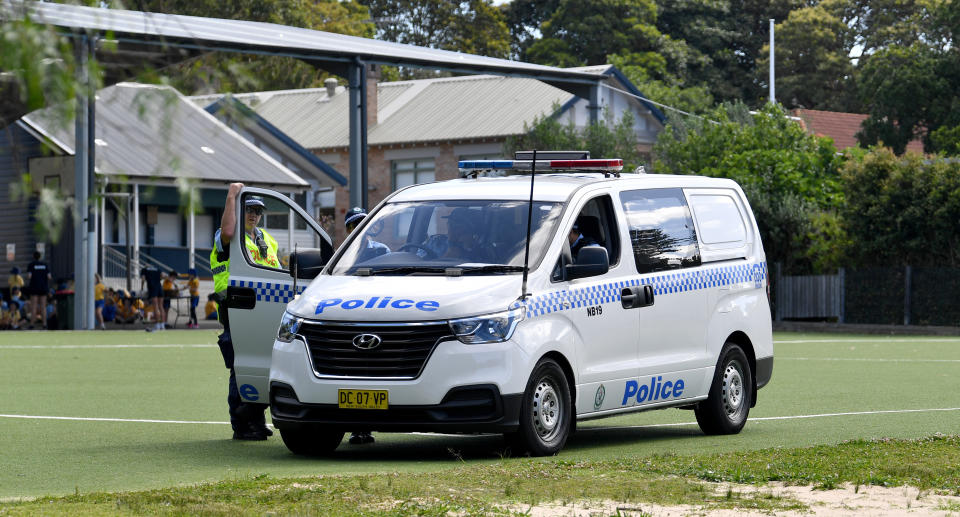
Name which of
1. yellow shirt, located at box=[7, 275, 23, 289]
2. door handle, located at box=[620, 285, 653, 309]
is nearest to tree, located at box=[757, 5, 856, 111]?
yellow shirt, located at box=[7, 275, 23, 289]

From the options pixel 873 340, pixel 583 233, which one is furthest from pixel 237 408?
pixel 873 340

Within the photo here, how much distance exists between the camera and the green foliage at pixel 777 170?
42469mm

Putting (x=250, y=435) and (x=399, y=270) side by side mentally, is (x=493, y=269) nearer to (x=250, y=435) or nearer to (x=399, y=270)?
(x=399, y=270)

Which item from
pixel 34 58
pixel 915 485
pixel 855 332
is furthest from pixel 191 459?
pixel 855 332

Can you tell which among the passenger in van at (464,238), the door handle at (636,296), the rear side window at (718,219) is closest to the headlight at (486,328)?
the passenger in van at (464,238)

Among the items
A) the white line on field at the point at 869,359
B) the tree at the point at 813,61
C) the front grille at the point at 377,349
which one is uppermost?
the tree at the point at 813,61

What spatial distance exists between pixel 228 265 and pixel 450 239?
1.84 metres

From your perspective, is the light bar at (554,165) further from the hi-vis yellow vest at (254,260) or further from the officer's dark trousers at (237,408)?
the officer's dark trousers at (237,408)

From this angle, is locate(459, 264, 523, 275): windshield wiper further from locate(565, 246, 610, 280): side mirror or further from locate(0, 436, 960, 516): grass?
locate(0, 436, 960, 516): grass

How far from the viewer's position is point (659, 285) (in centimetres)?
1231

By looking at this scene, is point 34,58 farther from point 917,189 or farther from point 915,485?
point 917,189

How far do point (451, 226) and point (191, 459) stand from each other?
2430 mm

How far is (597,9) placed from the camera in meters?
72.2

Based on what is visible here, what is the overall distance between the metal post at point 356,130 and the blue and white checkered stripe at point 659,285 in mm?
24261
